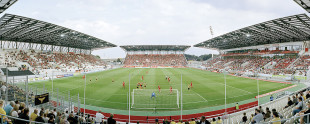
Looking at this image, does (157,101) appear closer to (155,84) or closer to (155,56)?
(155,84)

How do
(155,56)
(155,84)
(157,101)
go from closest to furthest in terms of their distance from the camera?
(157,101) < (155,84) < (155,56)

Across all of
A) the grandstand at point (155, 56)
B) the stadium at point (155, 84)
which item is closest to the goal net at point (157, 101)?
the stadium at point (155, 84)

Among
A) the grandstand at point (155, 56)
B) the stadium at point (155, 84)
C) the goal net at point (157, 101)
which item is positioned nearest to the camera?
the stadium at point (155, 84)

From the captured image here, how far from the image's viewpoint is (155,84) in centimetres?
2741

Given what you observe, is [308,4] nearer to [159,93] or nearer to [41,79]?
[159,93]

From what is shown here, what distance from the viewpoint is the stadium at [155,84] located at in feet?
30.7

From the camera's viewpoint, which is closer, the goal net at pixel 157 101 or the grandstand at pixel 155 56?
the goal net at pixel 157 101

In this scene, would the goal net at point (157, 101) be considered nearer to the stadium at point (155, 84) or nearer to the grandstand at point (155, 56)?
the stadium at point (155, 84)

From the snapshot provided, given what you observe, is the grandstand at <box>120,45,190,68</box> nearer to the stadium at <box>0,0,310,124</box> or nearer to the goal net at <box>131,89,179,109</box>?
the stadium at <box>0,0,310,124</box>

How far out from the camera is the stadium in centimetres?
937

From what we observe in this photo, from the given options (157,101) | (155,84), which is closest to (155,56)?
(155,84)

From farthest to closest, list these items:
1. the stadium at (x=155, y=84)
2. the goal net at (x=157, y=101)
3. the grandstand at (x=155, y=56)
Result: the grandstand at (x=155, y=56)
the goal net at (x=157, y=101)
the stadium at (x=155, y=84)

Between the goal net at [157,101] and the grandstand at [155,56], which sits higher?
the grandstand at [155,56]

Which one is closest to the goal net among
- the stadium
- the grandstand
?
the stadium
